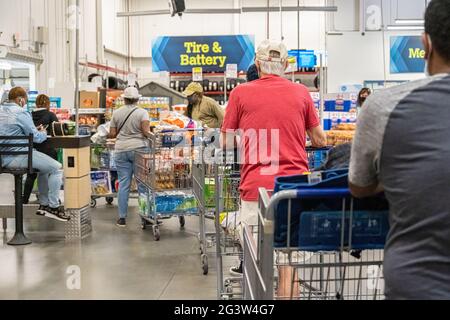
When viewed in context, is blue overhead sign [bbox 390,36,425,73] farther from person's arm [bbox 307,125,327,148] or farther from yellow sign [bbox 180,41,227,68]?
person's arm [bbox 307,125,327,148]

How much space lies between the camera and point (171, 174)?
Result: 242 inches

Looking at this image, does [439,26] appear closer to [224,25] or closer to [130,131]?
[130,131]

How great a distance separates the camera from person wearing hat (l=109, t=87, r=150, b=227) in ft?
22.6

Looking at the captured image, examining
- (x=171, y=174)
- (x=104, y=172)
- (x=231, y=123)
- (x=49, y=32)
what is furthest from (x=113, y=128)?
(x=49, y=32)

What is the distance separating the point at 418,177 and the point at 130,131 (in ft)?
18.8

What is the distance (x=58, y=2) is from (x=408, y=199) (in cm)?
1497

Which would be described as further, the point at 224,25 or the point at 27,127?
the point at 224,25

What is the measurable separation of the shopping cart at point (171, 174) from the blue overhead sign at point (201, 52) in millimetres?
8930

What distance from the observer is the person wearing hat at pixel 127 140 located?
6895 mm

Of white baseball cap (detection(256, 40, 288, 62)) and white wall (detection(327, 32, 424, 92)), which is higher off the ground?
white wall (detection(327, 32, 424, 92))

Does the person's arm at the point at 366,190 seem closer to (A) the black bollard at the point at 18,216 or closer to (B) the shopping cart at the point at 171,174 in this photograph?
(B) the shopping cart at the point at 171,174

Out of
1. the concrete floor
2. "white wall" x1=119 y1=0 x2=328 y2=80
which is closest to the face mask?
the concrete floor

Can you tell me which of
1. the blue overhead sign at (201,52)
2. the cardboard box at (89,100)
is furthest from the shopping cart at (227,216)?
the blue overhead sign at (201,52)
